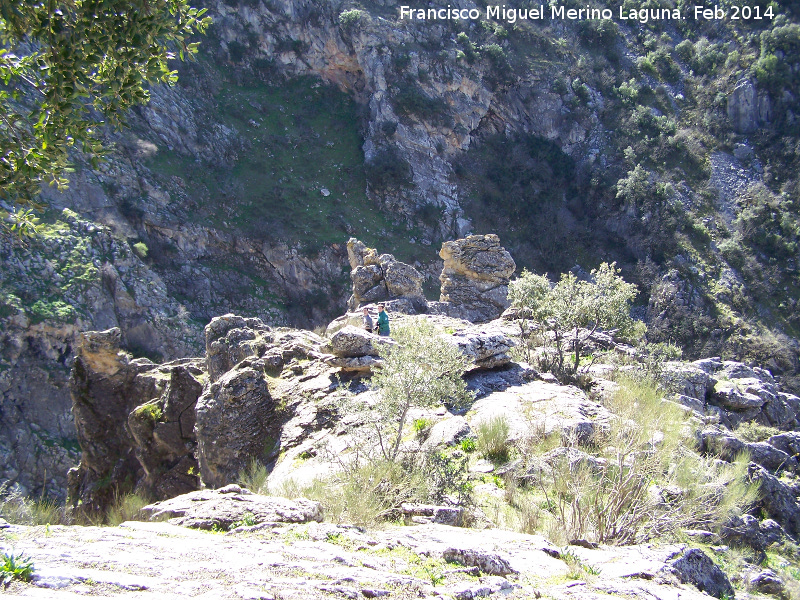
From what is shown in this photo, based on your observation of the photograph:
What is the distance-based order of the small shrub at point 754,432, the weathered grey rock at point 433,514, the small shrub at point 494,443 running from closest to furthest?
the weathered grey rock at point 433,514 → the small shrub at point 494,443 → the small shrub at point 754,432

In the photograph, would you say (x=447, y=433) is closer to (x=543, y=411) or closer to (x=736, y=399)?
(x=543, y=411)

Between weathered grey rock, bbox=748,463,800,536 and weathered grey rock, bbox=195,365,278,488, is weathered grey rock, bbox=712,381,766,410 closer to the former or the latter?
weathered grey rock, bbox=748,463,800,536

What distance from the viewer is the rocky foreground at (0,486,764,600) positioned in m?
2.93

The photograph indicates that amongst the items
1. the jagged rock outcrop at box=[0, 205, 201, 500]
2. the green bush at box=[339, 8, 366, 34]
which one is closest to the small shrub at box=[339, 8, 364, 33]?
the green bush at box=[339, 8, 366, 34]

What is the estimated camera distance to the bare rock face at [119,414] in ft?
37.7

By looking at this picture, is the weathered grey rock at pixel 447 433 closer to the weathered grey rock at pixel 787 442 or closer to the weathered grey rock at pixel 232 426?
the weathered grey rock at pixel 232 426

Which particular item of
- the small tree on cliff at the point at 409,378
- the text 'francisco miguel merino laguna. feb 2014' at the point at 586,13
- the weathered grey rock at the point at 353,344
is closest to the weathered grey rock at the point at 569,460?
the small tree on cliff at the point at 409,378

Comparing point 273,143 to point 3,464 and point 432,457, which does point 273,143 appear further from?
point 432,457

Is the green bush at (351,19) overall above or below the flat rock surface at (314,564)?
above

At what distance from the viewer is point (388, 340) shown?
10.4m

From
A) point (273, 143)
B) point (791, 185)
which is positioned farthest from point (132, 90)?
point (791, 185)

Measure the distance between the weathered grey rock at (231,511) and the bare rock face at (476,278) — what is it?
14522 millimetres

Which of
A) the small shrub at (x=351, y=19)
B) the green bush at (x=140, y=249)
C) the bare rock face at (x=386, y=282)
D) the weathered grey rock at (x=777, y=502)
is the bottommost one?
the weathered grey rock at (x=777, y=502)

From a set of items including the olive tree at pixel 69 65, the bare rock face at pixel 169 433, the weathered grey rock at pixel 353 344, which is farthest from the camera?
the bare rock face at pixel 169 433
